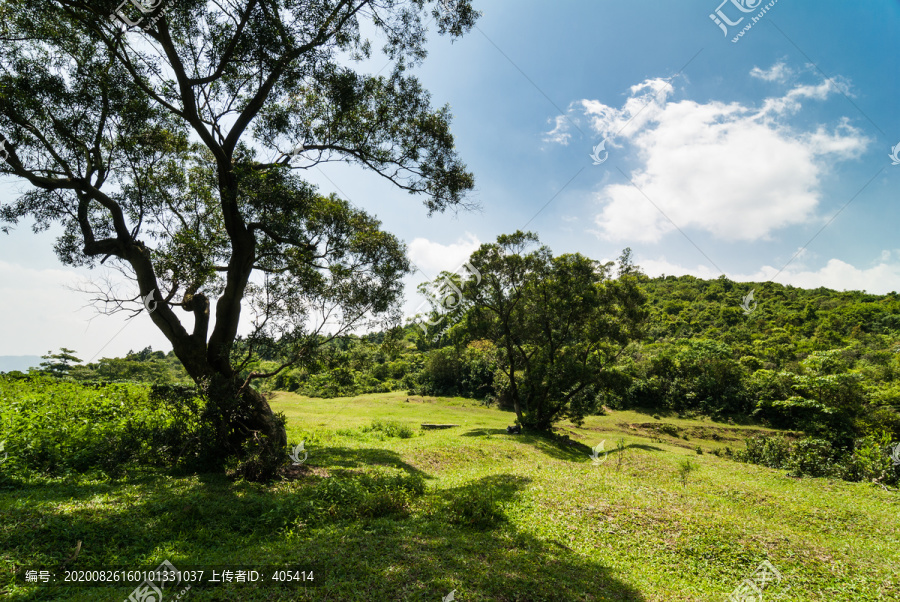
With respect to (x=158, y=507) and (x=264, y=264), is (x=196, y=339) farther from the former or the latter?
(x=158, y=507)

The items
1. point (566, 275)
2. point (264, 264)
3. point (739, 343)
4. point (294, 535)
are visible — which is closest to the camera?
point (294, 535)

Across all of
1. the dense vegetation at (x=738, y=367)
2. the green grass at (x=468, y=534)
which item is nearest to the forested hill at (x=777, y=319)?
the dense vegetation at (x=738, y=367)

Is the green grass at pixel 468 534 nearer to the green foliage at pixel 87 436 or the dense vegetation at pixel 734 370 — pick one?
the green foliage at pixel 87 436

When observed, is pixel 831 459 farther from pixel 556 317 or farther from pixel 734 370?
pixel 734 370

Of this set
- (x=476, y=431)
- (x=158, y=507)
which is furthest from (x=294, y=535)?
(x=476, y=431)

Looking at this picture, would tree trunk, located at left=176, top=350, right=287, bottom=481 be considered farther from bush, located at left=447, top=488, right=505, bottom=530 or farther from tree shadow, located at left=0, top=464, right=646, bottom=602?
bush, located at left=447, top=488, right=505, bottom=530

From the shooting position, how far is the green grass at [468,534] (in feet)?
16.1

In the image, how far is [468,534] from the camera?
6.62m

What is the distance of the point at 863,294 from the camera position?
61.3m

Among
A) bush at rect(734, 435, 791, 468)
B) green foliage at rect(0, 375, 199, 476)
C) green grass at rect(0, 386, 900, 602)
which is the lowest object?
bush at rect(734, 435, 791, 468)

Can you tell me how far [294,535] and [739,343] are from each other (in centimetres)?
5820

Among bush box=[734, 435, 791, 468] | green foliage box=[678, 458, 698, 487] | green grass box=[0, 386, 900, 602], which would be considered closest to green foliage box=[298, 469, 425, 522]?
green grass box=[0, 386, 900, 602]

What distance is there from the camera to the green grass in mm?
4906

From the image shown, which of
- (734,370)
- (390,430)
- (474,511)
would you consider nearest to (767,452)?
(474,511)
